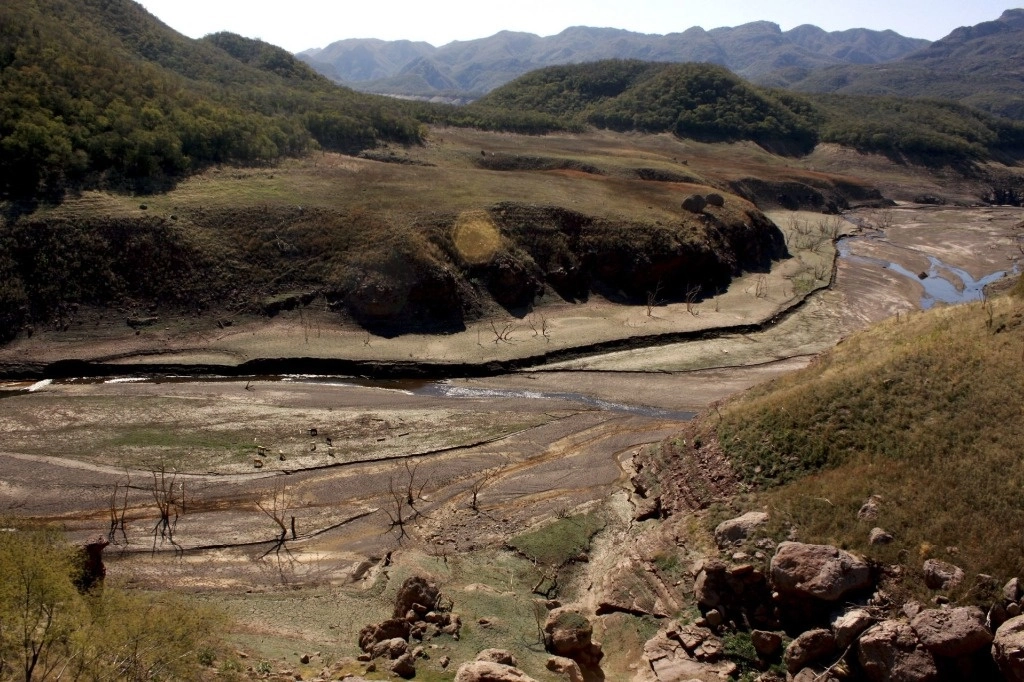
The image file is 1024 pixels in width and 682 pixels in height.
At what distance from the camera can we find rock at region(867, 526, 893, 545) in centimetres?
1864

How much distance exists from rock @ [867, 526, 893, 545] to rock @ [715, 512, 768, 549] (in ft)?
→ 9.69

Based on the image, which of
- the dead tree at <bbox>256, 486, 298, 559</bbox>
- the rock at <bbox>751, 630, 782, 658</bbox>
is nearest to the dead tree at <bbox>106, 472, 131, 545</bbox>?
the dead tree at <bbox>256, 486, 298, 559</bbox>

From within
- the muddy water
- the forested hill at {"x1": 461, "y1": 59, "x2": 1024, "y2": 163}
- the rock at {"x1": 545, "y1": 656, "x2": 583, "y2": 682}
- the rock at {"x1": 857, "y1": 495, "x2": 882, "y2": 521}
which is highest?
the forested hill at {"x1": 461, "y1": 59, "x2": 1024, "y2": 163}

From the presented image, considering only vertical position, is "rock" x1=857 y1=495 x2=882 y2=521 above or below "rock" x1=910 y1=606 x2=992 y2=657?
above

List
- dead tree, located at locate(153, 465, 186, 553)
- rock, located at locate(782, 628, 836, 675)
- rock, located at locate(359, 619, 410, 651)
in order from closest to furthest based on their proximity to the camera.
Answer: rock, located at locate(782, 628, 836, 675)
rock, located at locate(359, 619, 410, 651)
dead tree, located at locate(153, 465, 186, 553)

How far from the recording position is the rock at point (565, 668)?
17.3m

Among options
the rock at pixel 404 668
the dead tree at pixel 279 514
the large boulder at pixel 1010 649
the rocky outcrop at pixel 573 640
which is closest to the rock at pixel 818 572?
the large boulder at pixel 1010 649

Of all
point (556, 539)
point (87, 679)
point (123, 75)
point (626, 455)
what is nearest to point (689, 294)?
point (626, 455)

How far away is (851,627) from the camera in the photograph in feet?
54.7

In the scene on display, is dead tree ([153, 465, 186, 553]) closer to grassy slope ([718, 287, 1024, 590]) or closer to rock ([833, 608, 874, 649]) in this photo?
grassy slope ([718, 287, 1024, 590])

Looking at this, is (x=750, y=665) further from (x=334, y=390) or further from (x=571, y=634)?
(x=334, y=390)

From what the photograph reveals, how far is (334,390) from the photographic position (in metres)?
38.6

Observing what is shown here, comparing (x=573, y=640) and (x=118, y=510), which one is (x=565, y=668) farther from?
(x=118, y=510)

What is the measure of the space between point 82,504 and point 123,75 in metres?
49.8
